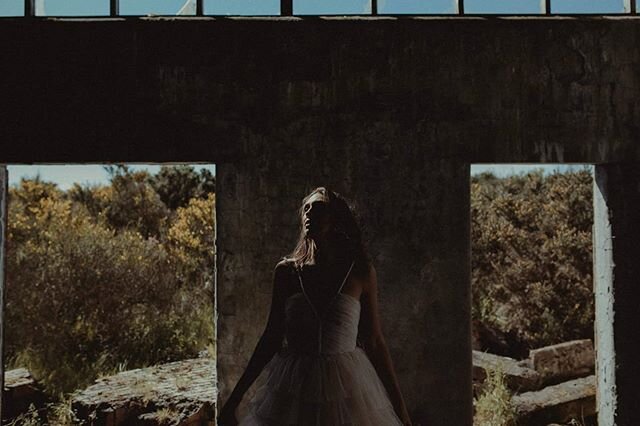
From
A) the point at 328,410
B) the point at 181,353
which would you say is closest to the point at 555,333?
the point at 181,353

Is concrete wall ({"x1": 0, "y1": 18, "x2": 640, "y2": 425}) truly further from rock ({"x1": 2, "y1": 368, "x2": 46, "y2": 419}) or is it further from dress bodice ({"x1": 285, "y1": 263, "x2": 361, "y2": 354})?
rock ({"x1": 2, "y1": 368, "x2": 46, "y2": 419})

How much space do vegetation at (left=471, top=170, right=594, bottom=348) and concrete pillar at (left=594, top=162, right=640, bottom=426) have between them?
4.50 metres

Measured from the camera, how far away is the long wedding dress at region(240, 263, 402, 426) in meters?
2.59

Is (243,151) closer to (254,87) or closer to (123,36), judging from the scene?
(254,87)

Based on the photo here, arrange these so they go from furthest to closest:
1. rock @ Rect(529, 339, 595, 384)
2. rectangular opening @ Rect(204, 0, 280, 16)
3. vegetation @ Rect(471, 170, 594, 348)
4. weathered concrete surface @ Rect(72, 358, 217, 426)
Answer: vegetation @ Rect(471, 170, 594, 348), rock @ Rect(529, 339, 595, 384), weathered concrete surface @ Rect(72, 358, 217, 426), rectangular opening @ Rect(204, 0, 280, 16)

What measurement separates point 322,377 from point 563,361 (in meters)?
5.38

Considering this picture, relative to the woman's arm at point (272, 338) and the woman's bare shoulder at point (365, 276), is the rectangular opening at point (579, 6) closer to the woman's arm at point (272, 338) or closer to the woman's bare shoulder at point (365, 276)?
the woman's bare shoulder at point (365, 276)

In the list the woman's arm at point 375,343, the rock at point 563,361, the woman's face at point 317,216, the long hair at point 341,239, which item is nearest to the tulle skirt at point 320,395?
the woman's arm at point 375,343

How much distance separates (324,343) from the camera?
2.71 m

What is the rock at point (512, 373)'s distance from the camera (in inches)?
254

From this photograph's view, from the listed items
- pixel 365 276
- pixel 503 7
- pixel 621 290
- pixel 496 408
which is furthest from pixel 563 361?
pixel 365 276

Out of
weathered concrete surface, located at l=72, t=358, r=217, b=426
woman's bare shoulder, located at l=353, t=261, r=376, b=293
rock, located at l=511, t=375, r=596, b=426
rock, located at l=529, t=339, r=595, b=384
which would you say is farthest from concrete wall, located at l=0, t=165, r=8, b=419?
rock, located at l=529, t=339, r=595, b=384

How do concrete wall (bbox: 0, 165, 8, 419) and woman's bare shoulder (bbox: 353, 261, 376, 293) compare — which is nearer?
woman's bare shoulder (bbox: 353, 261, 376, 293)

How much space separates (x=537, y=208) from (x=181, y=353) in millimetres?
6336
